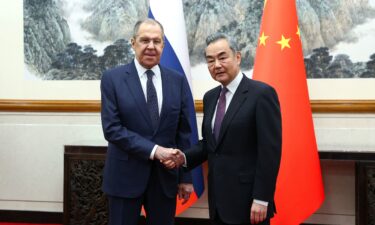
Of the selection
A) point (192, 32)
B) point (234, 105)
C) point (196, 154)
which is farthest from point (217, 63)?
point (192, 32)

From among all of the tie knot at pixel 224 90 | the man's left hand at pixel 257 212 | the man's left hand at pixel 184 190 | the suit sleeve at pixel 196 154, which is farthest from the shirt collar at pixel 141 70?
the man's left hand at pixel 257 212

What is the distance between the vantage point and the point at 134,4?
3.75m

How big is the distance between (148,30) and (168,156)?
59 centimetres

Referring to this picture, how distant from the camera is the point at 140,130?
6.69 feet

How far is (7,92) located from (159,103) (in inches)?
94.9

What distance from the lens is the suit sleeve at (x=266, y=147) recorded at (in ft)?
5.82

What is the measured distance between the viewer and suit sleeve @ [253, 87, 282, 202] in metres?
1.77

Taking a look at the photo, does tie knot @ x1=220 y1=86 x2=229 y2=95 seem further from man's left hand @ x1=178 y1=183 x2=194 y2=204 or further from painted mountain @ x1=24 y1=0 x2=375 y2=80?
painted mountain @ x1=24 y1=0 x2=375 y2=80

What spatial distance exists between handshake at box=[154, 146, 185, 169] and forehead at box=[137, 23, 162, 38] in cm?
52

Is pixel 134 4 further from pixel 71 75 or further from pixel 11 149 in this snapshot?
pixel 11 149

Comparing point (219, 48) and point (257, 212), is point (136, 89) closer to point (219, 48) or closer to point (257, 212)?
point (219, 48)

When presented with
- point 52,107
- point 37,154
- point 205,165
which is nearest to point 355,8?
point 205,165

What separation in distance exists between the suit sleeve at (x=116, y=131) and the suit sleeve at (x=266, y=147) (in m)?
0.49

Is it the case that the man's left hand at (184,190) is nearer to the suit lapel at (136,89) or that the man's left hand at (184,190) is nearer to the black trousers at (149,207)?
the black trousers at (149,207)
